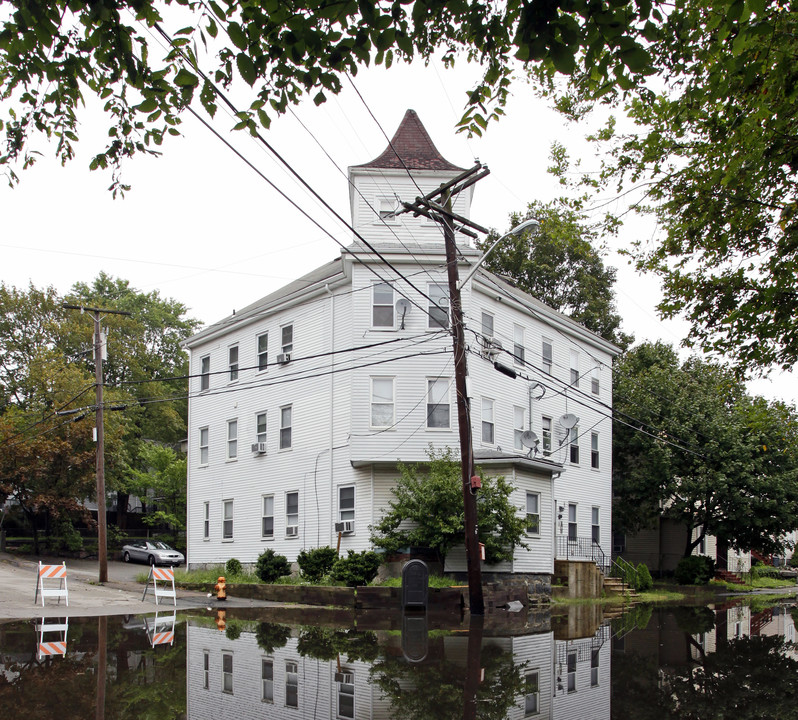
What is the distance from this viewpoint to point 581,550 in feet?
111

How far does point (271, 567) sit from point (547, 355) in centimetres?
1379

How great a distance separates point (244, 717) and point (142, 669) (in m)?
3.21

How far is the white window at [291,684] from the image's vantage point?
28.9ft

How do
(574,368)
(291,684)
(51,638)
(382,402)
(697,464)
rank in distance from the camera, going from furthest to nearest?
1. (697,464)
2. (574,368)
3. (382,402)
4. (51,638)
5. (291,684)

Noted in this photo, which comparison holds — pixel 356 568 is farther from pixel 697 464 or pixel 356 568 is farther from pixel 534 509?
pixel 697 464

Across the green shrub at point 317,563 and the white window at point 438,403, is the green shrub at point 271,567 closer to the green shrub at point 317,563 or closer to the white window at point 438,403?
the green shrub at point 317,563

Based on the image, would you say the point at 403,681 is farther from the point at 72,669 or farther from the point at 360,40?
the point at 360,40

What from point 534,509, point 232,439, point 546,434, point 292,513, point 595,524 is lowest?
point 595,524

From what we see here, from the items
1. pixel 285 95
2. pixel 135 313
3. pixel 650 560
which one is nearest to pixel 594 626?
pixel 285 95

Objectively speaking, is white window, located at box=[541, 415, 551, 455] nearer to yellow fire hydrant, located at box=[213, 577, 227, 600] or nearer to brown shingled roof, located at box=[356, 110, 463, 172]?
brown shingled roof, located at box=[356, 110, 463, 172]

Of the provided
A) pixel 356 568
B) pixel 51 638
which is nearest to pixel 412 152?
pixel 356 568

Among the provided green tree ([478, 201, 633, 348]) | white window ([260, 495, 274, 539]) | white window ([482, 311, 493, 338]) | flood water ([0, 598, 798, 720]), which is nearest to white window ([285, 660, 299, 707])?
flood water ([0, 598, 798, 720])

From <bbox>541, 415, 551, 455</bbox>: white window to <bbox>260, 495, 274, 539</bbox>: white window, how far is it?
10587 millimetres

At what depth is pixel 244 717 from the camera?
25.9 feet
